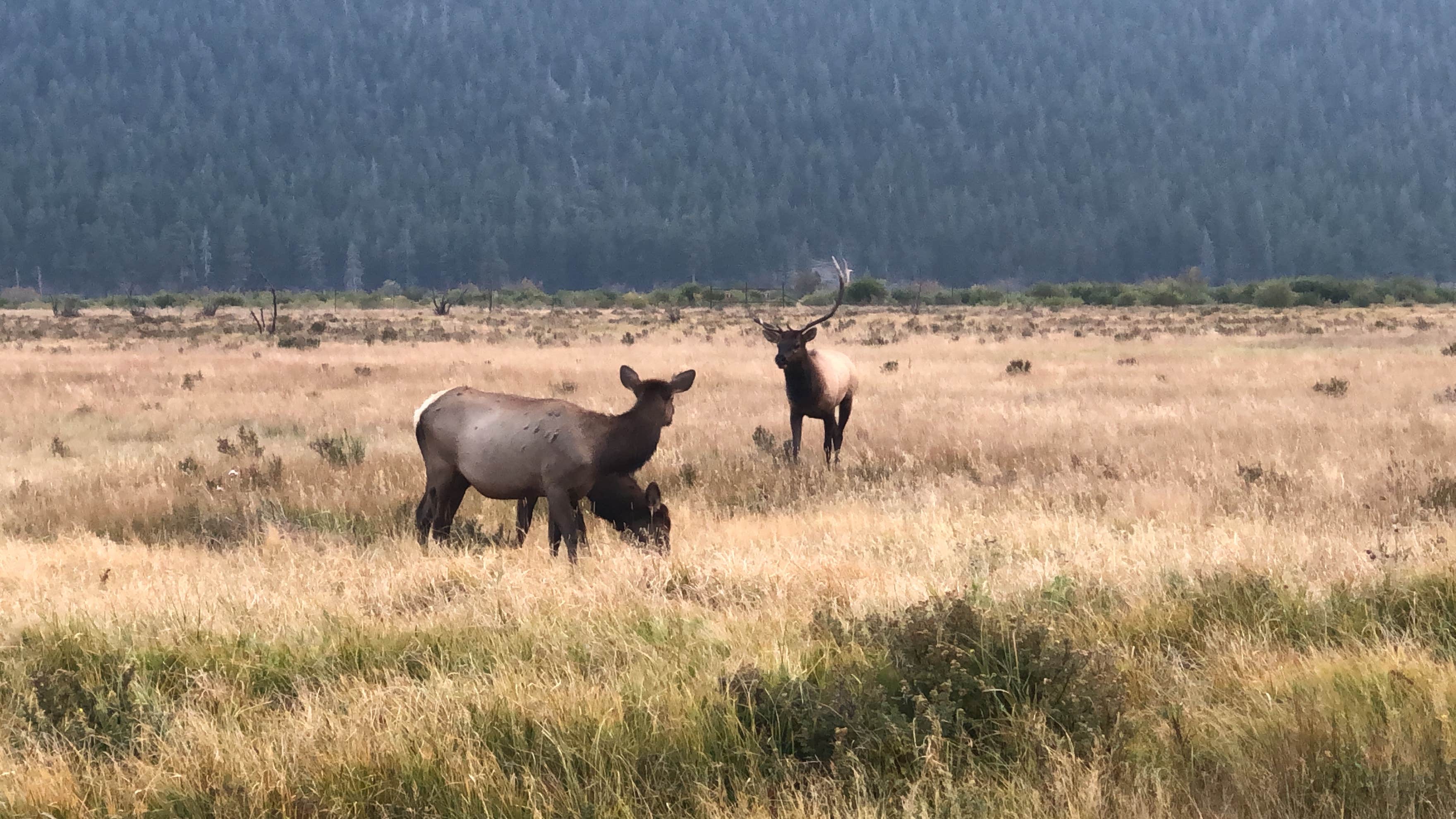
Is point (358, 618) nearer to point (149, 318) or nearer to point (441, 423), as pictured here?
point (441, 423)

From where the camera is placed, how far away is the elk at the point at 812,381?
11.2 meters

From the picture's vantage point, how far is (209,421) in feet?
48.1

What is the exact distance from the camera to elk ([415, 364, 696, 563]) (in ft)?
22.5

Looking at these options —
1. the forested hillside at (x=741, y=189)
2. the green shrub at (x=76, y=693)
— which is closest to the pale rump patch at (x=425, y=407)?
the green shrub at (x=76, y=693)

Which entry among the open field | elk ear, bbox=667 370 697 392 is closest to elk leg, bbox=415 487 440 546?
the open field

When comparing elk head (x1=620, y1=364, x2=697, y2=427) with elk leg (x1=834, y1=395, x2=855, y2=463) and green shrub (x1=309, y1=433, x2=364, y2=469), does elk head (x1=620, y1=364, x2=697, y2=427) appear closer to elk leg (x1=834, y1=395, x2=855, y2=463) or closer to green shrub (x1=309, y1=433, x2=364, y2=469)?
green shrub (x1=309, y1=433, x2=364, y2=469)

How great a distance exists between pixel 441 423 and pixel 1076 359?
61.1ft

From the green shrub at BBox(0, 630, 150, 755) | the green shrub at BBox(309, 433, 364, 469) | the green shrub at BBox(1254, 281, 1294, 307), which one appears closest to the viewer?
the green shrub at BBox(0, 630, 150, 755)

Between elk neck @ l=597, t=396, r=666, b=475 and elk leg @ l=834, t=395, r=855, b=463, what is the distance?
16.8 ft

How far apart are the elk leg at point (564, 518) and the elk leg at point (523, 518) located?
2.69ft

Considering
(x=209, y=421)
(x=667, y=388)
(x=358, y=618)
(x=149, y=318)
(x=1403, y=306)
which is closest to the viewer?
(x=358, y=618)

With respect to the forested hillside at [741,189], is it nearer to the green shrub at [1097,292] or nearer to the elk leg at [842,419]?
the green shrub at [1097,292]

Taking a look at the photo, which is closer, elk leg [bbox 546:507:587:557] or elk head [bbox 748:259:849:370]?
elk leg [bbox 546:507:587:557]

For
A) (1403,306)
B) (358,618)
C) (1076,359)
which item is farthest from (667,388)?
(1403,306)
